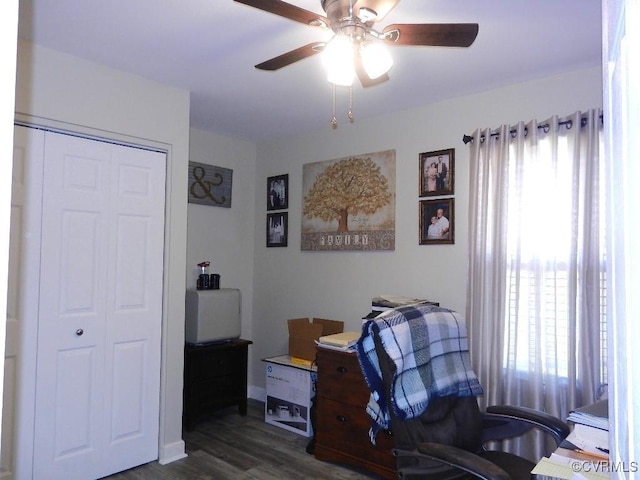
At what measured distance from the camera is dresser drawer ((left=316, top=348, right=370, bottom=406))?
2.93 m

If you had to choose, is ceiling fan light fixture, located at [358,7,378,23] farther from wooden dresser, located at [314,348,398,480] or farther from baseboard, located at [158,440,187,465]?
baseboard, located at [158,440,187,465]

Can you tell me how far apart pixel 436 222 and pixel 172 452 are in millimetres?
2345

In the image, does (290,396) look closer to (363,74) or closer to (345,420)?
(345,420)

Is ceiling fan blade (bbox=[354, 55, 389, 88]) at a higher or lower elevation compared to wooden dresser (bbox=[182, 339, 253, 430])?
higher

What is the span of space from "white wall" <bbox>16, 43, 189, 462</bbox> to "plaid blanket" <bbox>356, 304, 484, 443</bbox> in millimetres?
1655

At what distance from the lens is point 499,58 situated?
100 inches

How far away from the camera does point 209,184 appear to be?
4.16m

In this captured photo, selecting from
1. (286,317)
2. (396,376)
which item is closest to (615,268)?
(396,376)

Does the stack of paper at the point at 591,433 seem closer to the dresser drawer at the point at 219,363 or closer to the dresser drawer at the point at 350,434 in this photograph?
the dresser drawer at the point at 350,434

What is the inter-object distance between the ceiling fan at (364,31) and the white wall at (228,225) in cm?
245

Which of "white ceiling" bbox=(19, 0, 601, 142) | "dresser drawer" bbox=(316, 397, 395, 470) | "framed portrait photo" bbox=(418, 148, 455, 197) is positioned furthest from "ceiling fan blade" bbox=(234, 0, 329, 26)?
"dresser drawer" bbox=(316, 397, 395, 470)

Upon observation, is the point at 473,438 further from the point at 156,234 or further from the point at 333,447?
the point at 156,234

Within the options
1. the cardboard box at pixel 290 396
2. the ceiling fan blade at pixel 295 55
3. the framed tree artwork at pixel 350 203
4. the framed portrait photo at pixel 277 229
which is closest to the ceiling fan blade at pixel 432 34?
the ceiling fan blade at pixel 295 55

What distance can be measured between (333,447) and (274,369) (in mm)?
878
